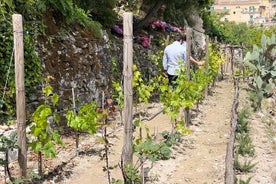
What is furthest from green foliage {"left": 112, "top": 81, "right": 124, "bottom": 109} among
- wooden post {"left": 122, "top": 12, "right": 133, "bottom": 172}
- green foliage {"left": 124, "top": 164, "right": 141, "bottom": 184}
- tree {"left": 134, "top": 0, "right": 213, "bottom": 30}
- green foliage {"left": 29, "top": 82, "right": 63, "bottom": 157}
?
tree {"left": 134, "top": 0, "right": 213, "bottom": 30}

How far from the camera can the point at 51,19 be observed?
639 cm

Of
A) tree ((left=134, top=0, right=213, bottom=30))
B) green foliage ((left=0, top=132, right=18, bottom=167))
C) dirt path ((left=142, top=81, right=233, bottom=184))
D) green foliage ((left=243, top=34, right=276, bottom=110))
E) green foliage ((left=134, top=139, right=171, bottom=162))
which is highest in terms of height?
tree ((left=134, top=0, right=213, bottom=30))

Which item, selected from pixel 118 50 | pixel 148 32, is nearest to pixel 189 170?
pixel 118 50

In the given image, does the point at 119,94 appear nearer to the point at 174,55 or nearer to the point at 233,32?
the point at 174,55

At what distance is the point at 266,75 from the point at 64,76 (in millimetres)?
4683

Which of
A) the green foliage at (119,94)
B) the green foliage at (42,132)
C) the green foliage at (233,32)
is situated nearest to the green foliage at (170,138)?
the green foliage at (119,94)

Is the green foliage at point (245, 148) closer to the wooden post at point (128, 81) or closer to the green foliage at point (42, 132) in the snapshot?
the wooden post at point (128, 81)

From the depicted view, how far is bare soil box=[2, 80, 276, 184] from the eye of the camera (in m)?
4.88

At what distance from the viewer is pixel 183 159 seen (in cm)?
566

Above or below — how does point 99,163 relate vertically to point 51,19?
below

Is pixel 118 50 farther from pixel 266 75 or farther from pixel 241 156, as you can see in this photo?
pixel 241 156

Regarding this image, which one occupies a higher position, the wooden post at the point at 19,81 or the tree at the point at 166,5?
the tree at the point at 166,5

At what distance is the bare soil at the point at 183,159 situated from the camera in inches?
192

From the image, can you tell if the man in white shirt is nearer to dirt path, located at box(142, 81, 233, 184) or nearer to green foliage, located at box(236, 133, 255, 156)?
dirt path, located at box(142, 81, 233, 184)
